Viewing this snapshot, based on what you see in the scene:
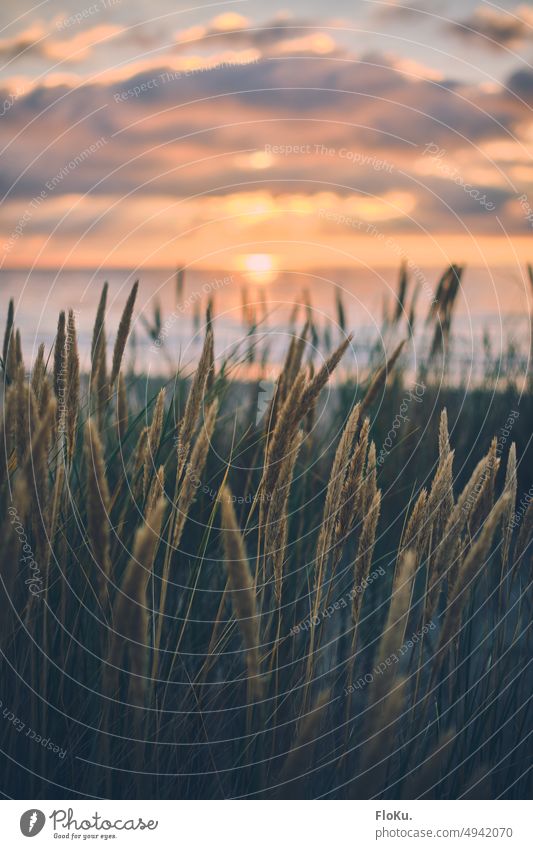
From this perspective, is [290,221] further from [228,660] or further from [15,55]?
[228,660]

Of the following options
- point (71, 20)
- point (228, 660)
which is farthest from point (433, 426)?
point (71, 20)

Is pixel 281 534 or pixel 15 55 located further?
pixel 15 55

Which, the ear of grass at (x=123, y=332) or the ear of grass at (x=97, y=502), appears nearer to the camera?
the ear of grass at (x=97, y=502)

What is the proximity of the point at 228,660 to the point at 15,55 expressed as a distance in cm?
144

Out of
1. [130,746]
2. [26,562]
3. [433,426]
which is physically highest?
[433,426]

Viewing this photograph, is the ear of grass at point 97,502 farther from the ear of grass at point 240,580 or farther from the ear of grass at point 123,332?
the ear of grass at point 123,332

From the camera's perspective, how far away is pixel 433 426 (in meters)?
2.24
